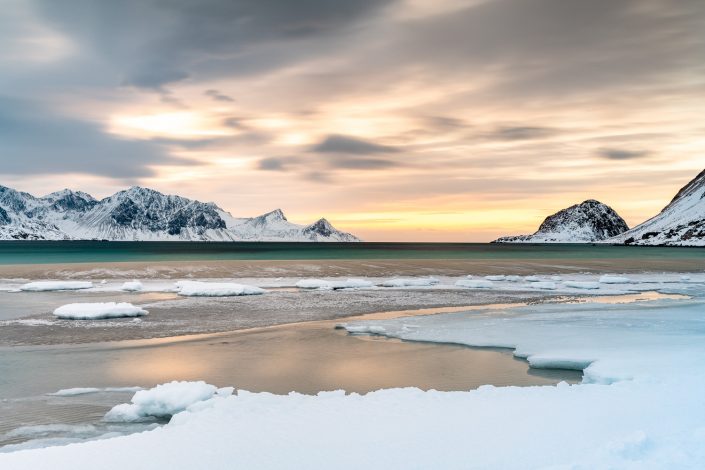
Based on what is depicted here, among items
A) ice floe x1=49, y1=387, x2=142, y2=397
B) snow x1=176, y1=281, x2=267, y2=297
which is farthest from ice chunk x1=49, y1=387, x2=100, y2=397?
snow x1=176, y1=281, x2=267, y2=297

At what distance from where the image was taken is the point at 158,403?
9.56 meters

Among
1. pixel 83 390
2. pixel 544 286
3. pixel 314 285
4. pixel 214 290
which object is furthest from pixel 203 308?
pixel 544 286

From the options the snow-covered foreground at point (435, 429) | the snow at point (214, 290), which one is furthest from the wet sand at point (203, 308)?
the snow-covered foreground at point (435, 429)

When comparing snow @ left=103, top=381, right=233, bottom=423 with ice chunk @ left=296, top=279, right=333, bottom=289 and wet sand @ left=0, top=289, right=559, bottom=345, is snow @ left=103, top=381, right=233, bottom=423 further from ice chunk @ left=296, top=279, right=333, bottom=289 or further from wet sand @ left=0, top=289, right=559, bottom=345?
ice chunk @ left=296, top=279, right=333, bottom=289

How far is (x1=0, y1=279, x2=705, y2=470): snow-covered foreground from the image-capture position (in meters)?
6.52

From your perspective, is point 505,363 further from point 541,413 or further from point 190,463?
point 190,463

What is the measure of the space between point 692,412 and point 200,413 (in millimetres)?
7390

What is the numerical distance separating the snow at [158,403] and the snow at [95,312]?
1257cm

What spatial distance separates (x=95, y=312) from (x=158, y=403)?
13.4 meters

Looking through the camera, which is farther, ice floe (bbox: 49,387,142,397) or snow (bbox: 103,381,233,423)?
ice floe (bbox: 49,387,142,397)

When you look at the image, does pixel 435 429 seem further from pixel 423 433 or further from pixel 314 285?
pixel 314 285

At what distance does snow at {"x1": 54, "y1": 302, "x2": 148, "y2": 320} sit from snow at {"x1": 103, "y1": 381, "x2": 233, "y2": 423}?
12.6 metres

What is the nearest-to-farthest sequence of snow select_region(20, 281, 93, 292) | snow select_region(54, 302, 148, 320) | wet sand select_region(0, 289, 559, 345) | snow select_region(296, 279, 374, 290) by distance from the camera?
wet sand select_region(0, 289, 559, 345), snow select_region(54, 302, 148, 320), snow select_region(20, 281, 93, 292), snow select_region(296, 279, 374, 290)

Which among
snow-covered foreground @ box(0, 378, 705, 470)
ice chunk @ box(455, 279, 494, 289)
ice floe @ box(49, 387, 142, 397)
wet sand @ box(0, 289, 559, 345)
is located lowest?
ice floe @ box(49, 387, 142, 397)
